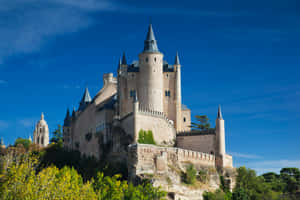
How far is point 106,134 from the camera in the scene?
283 feet

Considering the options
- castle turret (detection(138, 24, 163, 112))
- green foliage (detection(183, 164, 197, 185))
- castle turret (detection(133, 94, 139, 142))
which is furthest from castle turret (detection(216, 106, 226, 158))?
castle turret (detection(133, 94, 139, 142))

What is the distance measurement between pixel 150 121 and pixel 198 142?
9708 millimetres

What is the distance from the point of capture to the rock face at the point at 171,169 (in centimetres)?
7250

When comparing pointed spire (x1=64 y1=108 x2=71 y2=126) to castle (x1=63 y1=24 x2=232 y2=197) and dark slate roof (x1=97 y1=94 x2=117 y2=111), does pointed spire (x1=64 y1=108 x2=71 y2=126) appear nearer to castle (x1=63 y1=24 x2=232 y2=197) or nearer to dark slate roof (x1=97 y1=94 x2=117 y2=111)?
castle (x1=63 y1=24 x2=232 y2=197)

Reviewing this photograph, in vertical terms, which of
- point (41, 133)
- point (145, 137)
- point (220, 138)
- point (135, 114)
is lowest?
point (145, 137)

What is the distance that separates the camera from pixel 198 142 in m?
86.7

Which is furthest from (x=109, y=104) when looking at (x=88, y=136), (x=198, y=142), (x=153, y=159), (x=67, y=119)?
(x=67, y=119)

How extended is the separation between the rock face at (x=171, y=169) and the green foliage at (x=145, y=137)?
427cm

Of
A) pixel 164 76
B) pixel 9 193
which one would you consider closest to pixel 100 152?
pixel 164 76

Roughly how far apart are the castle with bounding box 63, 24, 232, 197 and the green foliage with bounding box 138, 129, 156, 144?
66 cm

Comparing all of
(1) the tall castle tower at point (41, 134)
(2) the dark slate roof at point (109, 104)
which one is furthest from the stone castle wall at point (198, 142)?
(1) the tall castle tower at point (41, 134)

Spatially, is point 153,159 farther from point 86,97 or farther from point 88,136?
point 86,97

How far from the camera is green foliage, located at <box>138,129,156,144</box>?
80.1 meters

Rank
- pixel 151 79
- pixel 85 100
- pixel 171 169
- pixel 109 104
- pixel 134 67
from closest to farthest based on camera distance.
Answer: pixel 171 169 → pixel 151 79 → pixel 109 104 → pixel 134 67 → pixel 85 100
